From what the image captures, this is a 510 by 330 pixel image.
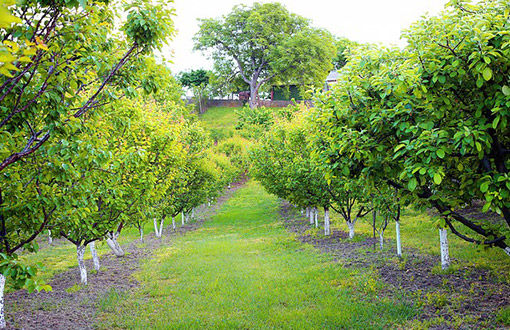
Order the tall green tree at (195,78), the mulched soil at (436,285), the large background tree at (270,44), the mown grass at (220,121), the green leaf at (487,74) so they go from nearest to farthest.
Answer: the green leaf at (487,74)
the mulched soil at (436,285)
the large background tree at (270,44)
the mown grass at (220,121)
the tall green tree at (195,78)

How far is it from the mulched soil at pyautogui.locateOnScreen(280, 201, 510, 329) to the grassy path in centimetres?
49

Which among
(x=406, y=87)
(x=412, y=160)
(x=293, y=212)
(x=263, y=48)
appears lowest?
(x=293, y=212)

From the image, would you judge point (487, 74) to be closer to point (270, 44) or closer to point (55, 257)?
point (55, 257)

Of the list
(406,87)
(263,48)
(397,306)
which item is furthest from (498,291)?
(263,48)

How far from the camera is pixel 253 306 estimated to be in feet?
26.2

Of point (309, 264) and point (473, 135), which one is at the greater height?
point (473, 135)

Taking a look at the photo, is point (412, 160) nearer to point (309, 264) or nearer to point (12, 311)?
point (309, 264)

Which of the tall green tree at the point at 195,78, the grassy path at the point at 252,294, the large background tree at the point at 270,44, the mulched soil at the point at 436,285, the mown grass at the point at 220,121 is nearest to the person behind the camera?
the mulched soil at the point at 436,285

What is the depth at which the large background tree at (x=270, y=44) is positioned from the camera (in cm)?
5000

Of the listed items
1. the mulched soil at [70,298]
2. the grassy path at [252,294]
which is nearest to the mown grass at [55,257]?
the mulched soil at [70,298]

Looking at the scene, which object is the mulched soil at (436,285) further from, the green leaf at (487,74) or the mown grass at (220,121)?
the mown grass at (220,121)

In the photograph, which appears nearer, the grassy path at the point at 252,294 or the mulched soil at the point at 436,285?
the mulched soil at the point at 436,285

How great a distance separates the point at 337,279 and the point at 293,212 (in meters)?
18.6

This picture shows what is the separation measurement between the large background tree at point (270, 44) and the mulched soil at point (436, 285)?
41136 millimetres
